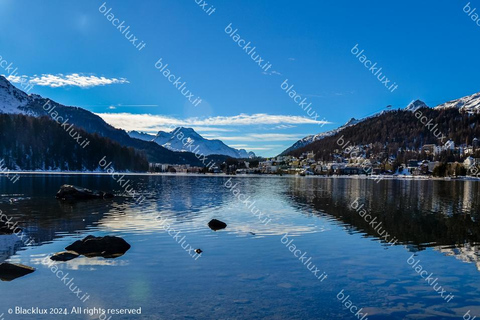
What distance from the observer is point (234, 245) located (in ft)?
101

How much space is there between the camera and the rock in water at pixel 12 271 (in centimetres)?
2089

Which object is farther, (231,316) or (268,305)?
(268,305)

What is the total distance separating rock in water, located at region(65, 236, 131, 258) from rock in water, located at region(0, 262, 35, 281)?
487 centimetres

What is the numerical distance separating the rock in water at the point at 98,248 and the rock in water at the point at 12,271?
4.87 m

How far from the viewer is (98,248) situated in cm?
2708

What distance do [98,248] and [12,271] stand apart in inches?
251

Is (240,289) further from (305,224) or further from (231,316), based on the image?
(305,224)

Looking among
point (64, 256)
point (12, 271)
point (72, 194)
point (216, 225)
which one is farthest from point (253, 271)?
point (72, 194)

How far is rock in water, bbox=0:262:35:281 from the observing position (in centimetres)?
2089

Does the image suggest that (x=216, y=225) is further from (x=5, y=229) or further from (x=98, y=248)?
(x=5, y=229)

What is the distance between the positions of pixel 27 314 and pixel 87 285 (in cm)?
404

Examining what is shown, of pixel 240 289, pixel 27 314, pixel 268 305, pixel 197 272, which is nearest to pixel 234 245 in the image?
pixel 197 272

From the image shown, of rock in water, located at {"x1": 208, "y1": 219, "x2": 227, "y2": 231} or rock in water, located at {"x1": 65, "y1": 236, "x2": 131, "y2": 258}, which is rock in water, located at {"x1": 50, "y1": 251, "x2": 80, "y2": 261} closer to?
rock in water, located at {"x1": 65, "y1": 236, "x2": 131, "y2": 258}

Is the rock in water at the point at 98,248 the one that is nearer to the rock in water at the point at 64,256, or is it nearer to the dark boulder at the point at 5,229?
the rock in water at the point at 64,256
